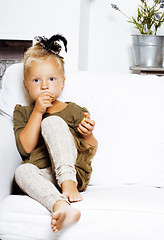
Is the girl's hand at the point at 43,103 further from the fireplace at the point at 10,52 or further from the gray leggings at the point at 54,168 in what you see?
the fireplace at the point at 10,52

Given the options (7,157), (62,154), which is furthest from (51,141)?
(7,157)

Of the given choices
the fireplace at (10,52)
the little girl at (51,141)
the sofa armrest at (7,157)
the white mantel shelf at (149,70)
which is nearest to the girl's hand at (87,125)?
the little girl at (51,141)

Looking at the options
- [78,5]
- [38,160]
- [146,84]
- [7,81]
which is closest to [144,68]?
Result: [78,5]

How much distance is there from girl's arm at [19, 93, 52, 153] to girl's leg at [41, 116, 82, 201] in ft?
0.41

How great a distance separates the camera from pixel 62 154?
1199 millimetres

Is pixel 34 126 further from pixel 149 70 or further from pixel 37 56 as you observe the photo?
pixel 149 70

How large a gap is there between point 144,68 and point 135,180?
4.16ft

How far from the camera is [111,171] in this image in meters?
1.41

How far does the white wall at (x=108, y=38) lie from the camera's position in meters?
2.95

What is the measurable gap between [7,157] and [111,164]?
1.34 feet

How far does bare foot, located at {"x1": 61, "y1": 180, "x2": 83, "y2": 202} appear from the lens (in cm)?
112

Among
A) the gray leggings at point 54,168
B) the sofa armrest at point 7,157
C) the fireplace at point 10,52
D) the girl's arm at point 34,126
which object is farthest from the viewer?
the fireplace at point 10,52

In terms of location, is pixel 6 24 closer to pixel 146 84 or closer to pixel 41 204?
pixel 146 84

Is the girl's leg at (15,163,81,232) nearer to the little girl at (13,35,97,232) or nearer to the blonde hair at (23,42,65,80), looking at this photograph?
the little girl at (13,35,97,232)
